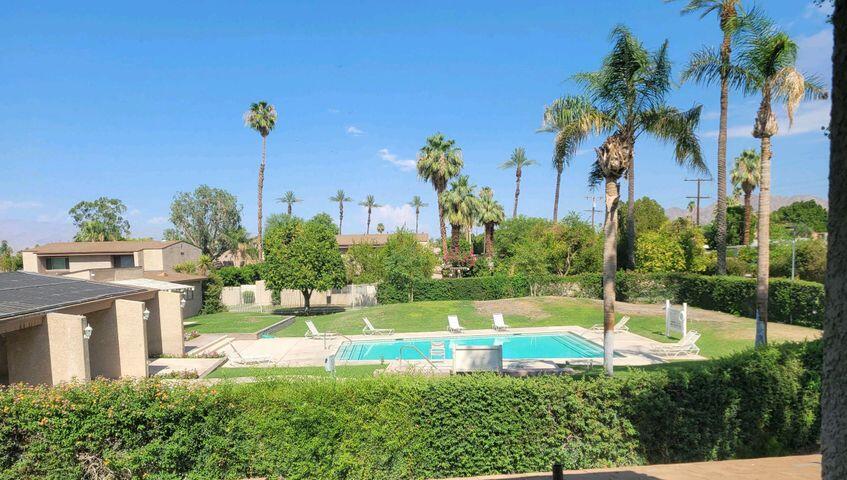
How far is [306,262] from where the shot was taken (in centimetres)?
2992

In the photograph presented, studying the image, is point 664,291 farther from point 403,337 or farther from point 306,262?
point 306,262

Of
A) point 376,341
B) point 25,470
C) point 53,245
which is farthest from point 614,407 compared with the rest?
point 53,245

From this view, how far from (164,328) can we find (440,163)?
80.4ft

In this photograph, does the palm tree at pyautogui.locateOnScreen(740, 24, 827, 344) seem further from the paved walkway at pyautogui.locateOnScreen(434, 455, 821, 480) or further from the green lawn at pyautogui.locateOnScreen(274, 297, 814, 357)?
the paved walkway at pyautogui.locateOnScreen(434, 455, 821, 480)

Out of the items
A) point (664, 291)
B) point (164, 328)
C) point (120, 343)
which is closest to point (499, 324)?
point (664, 291)

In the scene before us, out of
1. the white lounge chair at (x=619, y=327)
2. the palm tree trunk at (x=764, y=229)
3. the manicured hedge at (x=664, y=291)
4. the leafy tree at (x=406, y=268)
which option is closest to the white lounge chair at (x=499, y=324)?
the white lounge chair at (x=619, y=327)

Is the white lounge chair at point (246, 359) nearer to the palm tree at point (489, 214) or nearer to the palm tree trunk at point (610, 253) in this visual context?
the palm tree trunk at point (610, 253)

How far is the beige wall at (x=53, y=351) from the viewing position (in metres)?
11.1

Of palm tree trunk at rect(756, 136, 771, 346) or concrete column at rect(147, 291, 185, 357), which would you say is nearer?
palm tree trunk at rect(756, 136, 771, 346)

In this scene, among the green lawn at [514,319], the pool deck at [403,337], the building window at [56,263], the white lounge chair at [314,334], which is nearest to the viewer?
the pool deck at [403,337]

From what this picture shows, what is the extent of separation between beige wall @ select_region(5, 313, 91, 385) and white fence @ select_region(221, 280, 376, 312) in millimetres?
23901

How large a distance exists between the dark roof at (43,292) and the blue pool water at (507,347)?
839 cm

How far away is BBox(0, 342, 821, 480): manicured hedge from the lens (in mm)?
6406

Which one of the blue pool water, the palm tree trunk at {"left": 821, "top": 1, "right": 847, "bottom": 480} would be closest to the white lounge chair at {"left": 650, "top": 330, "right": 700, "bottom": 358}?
the blue pool water
